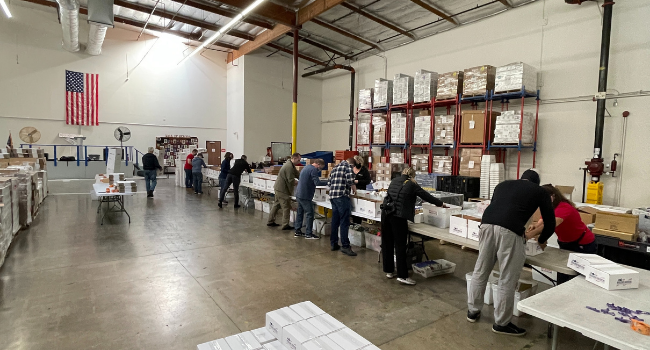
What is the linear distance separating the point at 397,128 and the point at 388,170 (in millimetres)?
1404

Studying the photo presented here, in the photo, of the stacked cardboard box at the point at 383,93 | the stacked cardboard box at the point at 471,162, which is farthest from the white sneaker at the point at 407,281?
the stacked cardboard box at the point at 383,93

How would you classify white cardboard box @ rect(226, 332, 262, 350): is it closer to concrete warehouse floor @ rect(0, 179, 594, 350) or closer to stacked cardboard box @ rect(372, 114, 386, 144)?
concrete warehouse floor @ rect(0, 179, 594, 350)

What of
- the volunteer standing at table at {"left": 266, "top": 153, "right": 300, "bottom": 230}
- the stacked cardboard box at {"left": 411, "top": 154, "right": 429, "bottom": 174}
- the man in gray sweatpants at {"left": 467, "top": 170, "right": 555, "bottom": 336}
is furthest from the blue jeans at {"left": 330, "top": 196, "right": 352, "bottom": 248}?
the stacked cardboard box at {"left": 411, "top": 154, "right": 429, "bottom": 174}

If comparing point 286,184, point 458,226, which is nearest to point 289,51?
point 286,184

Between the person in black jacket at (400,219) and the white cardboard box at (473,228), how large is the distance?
40 centimetres

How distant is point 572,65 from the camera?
7.80 meters

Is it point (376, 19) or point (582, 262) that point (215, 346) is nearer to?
point (582, 262)

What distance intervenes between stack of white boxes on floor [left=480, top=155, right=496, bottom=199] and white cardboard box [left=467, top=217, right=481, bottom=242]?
4.81 metres

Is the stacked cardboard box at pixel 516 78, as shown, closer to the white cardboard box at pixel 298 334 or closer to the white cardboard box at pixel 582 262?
the white cardboard box at pixel 582 262

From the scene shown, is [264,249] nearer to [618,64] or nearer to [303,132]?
[618,64]

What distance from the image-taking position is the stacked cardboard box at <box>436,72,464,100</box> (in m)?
8.96

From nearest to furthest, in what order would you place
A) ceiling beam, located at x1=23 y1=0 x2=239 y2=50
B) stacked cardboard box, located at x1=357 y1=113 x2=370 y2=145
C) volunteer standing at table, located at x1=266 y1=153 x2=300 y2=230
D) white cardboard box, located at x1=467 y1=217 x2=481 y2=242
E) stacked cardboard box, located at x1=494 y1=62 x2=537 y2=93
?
white cardboard box, located at x1=467 y1=217 x2=481 y2=242
volunteer standing at table, located at x1=266 y1=153 x2=300 y2=230
stacked cardboard box, located at x1=494 y1=62 x2=537 y2=93
stacked cardboard box, located at x1=357 y1=113 x2=370 y2=145
ceiling beam, located at x1=23 y1=0 x2=239 y2=50

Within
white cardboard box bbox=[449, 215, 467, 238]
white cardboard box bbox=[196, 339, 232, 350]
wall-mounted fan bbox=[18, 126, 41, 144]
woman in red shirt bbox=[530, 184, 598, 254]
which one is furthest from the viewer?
wall-mounted fan bbox=[18, 126, 41, 144]

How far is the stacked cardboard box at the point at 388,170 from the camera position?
10.2 metres
